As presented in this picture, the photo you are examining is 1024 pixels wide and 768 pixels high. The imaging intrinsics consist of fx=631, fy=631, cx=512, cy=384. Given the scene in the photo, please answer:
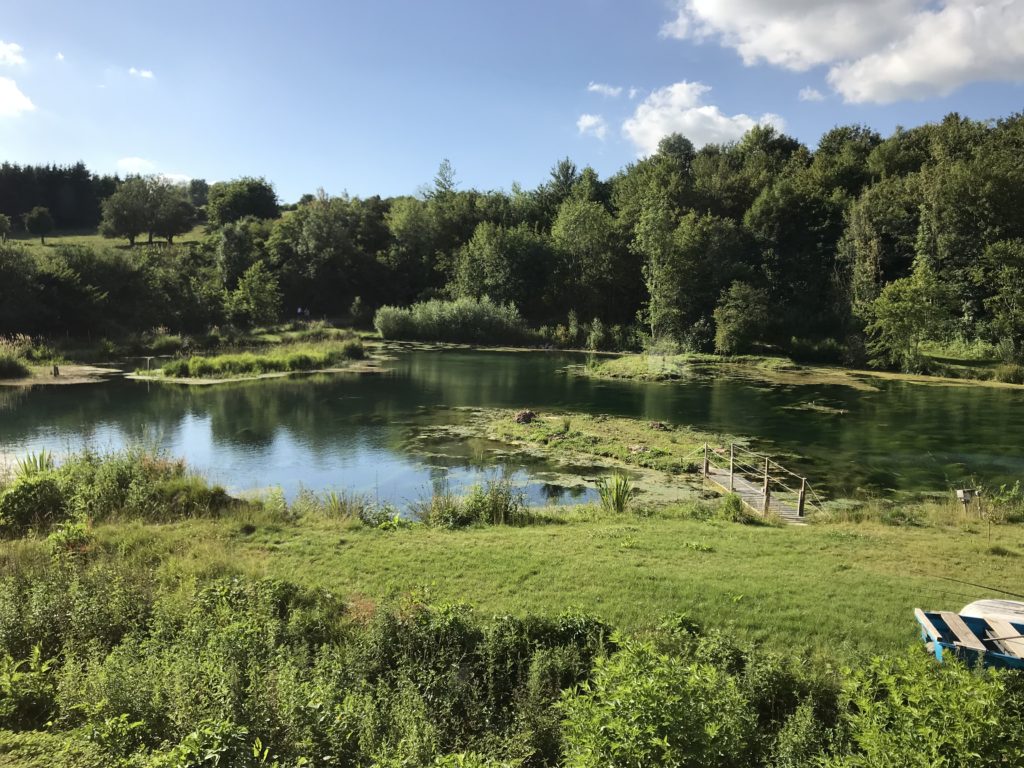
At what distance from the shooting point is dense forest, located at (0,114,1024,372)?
151ft

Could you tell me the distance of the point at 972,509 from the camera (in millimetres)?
14789

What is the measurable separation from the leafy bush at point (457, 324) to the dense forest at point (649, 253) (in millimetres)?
2739

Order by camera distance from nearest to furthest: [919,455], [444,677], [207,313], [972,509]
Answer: [444,677] < [972,509] < [919,455] < [207,313]

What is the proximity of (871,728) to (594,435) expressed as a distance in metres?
19.3

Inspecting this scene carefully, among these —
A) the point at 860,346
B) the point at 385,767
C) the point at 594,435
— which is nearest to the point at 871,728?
the point at 385,767

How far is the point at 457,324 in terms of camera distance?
2557 inches

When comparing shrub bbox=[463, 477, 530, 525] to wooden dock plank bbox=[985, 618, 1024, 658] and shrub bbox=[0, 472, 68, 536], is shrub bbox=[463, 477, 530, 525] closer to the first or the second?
shrub bbox=[0, 472, 68, 536]

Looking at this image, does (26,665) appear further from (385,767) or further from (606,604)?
(606,604)

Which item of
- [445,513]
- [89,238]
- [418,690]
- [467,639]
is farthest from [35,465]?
[89,238]

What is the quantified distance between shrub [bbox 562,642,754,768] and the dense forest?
46004 mm

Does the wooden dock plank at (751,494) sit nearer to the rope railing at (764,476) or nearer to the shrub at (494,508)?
the rope railing at (764,476)

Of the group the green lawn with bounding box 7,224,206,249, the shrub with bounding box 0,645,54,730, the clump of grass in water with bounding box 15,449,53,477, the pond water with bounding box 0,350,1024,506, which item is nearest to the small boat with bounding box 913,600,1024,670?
the shrub with bounding box 0,645,54,730

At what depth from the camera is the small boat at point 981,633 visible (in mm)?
6785

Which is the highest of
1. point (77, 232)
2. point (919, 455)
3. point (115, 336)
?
point (77, 232)
